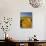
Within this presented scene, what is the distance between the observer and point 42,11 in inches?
181

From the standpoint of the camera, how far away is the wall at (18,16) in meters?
4.48

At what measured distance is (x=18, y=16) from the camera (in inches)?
178

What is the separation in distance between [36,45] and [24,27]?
0.91 m

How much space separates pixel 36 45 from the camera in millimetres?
3863

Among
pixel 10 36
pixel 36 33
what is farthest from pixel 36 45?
pixel 10 36

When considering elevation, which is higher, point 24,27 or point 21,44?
point 24,27

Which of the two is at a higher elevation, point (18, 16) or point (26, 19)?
point (18, 16)

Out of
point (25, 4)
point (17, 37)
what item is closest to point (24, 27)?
point (17, 37)

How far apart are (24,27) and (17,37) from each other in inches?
16.2

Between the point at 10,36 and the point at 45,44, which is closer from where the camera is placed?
the point at 45,44

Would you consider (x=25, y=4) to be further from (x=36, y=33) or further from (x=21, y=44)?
(x=21, y=44)

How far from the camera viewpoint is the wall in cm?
448

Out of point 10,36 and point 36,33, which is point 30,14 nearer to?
point 36,33

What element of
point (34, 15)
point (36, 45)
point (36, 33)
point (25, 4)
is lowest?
point (36, 45)
